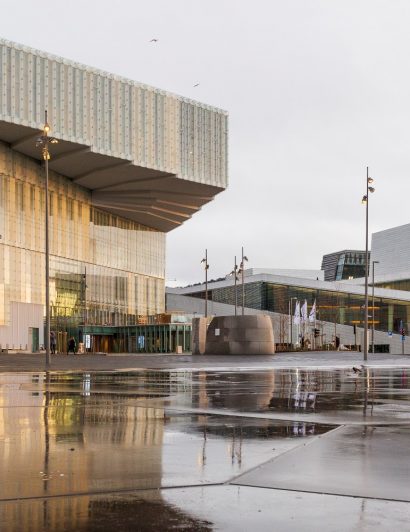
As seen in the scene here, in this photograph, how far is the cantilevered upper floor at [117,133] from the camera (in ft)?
249

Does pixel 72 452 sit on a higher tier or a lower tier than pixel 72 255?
lower

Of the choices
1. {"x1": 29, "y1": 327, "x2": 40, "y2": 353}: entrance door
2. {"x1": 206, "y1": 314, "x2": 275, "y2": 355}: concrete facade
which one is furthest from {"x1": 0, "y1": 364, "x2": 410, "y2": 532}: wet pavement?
{"x1": 29, "y1": 327, "x2": 40, "y2": 353}: entrance door

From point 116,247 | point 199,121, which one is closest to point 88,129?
point 199,121

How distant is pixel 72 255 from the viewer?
9325cm

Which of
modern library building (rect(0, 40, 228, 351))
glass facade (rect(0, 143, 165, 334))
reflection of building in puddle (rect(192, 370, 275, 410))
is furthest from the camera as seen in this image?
glass facade (rect(0, 143, 165, 334))

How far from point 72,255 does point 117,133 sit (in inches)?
643

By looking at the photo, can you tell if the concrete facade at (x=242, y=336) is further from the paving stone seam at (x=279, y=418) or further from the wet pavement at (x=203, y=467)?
the paving stone seam at (x=279, y=418)

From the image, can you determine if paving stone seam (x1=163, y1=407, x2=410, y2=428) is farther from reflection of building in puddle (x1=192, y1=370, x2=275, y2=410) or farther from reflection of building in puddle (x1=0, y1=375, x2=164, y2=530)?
reflection of building in puddle (x1=192, y1=370, x2=275, y2=410)

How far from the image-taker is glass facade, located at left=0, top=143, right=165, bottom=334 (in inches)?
3216

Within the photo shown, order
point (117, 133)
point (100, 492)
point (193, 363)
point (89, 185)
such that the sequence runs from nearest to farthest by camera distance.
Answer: point (100, 492)
point (193, 363)
point (117, 133)
point (89, 185)

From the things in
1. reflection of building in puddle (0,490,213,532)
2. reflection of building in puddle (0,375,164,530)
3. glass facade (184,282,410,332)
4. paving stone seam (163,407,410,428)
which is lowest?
paving stone seam (163,407,410,428)

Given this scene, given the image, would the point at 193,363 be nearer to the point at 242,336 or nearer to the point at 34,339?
the point at 242,336

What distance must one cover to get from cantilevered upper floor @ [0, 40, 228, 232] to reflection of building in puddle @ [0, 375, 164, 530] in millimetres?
63882

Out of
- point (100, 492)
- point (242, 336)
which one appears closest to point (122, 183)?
point (242, 336)
